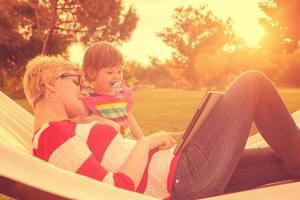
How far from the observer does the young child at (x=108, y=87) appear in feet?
9.55

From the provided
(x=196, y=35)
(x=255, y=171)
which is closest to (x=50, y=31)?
(x=255, y=171)

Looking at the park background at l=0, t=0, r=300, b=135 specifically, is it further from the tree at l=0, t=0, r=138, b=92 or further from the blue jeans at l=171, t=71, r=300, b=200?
the blue jeans at l=171, t=71, r=300, b=200

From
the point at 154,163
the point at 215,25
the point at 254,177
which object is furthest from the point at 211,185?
the point at 215,25

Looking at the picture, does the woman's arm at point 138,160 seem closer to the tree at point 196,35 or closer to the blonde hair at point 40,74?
the blonde hair at point 40,74

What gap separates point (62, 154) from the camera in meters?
1.83

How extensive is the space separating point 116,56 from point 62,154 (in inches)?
47.2

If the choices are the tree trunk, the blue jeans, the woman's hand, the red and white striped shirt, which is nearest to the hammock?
the red and white striped shirt

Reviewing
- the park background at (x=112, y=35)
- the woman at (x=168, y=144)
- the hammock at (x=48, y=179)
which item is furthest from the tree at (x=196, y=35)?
the hammock at (x=48, y=179)

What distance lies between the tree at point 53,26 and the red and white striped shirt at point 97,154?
18.3 m

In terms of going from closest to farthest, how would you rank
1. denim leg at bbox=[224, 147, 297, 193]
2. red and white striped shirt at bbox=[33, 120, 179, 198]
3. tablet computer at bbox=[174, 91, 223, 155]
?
red and white striped shirt at bbox=[33, 120, 179, 198]
tablet computer at bbox=[174, 91, 223, 155]
denim leg at bbox=[224, 147, 297, 193]

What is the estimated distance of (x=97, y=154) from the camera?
6.49 ft

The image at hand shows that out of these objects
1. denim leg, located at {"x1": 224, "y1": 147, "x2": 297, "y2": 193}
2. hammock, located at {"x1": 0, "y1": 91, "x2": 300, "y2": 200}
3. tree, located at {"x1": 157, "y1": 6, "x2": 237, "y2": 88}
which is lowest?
tree, located at {"x1": 157, "y1": 6, "x2": 237, "y2": 88}

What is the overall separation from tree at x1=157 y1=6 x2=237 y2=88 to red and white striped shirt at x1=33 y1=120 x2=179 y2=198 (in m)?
42.5

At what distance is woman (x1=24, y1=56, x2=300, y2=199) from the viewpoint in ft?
6.14
